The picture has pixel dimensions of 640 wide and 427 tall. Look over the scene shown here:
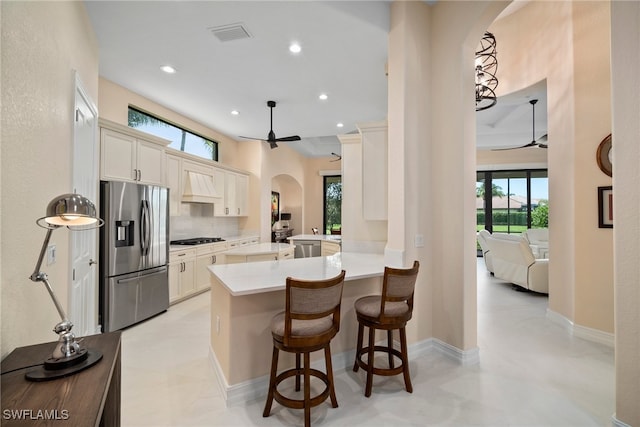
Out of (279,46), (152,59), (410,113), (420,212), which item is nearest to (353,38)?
(279,46)

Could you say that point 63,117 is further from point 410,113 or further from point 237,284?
point 410,113

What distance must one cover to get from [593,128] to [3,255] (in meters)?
4.85

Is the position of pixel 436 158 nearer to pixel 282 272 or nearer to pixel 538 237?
pixel 282 272

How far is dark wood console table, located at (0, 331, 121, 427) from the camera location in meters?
0.85

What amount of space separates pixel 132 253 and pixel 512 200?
9683 mm

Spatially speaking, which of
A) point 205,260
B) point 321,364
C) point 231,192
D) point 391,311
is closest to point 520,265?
point 391,311

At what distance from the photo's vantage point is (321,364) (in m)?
2.48

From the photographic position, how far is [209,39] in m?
3.07

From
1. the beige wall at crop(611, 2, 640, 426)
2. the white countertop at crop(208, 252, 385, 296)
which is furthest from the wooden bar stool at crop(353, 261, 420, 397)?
the beige wall at crop(611, 2, 640, 426)

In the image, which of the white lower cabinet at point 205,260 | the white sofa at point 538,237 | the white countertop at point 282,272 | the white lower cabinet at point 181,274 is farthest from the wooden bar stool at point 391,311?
the white sofa at point 538,237

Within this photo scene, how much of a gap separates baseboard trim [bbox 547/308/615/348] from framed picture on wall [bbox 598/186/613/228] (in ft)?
3.75

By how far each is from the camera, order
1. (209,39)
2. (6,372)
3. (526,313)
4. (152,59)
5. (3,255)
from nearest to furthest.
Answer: (6,372), (3,255), (209,39), (152,59), (526,313)

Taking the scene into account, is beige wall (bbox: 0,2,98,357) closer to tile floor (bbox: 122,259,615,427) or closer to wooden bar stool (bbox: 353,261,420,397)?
tile floor (bbox: 122,259,615,427)

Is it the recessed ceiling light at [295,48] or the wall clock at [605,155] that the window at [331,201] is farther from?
the wall clock at [605,155]
